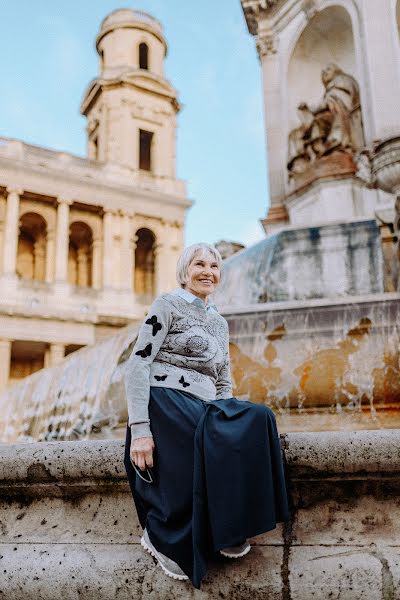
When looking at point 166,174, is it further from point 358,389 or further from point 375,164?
point 358,389

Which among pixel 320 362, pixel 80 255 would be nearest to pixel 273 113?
pixel 320 362

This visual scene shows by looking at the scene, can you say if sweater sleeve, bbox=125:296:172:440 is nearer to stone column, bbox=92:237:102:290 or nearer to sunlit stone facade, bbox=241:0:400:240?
sunlit stone facade, bbox=241:0:400:240

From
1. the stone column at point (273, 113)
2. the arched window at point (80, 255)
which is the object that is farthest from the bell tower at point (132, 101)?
the stone column at point (273, 113)

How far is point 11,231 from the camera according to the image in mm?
25984

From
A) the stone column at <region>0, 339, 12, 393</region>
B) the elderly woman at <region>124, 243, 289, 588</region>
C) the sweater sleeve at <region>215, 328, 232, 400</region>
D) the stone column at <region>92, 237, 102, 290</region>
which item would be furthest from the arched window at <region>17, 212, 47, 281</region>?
the elderly woman at <region>124, 243, 289, 588</region>

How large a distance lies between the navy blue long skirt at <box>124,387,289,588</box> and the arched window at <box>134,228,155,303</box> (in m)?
28.2

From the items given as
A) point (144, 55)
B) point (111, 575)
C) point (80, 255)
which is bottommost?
point (111, 575)

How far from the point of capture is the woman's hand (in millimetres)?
1662

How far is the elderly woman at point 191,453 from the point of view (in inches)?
61.6

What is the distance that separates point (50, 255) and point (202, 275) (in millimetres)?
26129

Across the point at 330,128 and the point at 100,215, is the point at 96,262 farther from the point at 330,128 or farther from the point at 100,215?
the point at 330,128

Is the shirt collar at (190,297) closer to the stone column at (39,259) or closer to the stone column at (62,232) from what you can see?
the stone column at (62,232)

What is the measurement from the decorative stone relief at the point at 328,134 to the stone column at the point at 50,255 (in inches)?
779

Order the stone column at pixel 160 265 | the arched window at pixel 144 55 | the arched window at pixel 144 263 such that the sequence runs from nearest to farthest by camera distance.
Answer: the stone column at pixel 160 265 < the arched window at pixel 144 263 < the arched window at pixel 144 55
